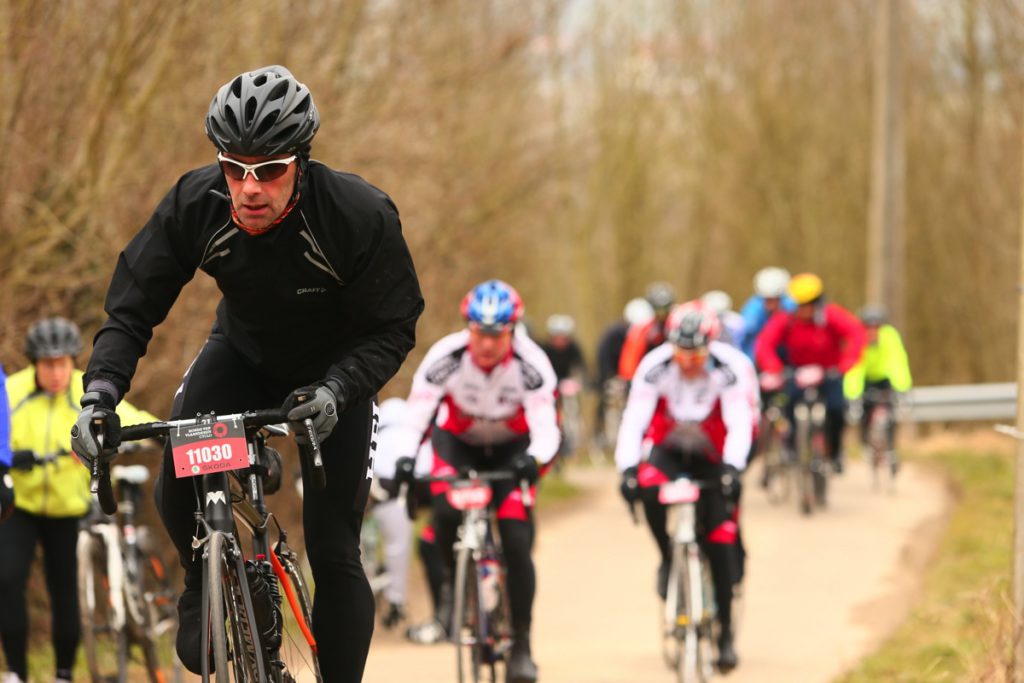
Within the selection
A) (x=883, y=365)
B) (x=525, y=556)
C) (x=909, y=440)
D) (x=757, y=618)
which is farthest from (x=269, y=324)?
(x=909, y=440)

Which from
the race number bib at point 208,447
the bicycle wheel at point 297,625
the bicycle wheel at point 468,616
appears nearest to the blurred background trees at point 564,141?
the bicycle wheel at point 468,616

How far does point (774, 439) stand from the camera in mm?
18172

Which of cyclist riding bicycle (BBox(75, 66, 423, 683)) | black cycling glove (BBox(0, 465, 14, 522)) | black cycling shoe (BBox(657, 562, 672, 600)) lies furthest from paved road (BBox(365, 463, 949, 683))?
cyclist riding bicycle (BBox(75, 66, 423, 683))

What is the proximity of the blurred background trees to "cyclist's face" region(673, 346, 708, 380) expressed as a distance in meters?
3.51

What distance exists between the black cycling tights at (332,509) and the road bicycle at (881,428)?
45.1ft

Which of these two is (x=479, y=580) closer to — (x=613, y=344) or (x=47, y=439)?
(x=47, y=439)

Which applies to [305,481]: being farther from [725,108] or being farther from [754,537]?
[725,108]

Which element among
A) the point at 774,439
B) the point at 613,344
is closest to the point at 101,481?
the point at 774,439

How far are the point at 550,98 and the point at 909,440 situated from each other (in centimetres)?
788

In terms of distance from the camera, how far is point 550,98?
89.4 ft

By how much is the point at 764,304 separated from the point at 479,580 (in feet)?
34.5

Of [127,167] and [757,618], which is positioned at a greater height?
[127,167]

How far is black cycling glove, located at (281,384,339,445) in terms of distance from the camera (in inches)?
184

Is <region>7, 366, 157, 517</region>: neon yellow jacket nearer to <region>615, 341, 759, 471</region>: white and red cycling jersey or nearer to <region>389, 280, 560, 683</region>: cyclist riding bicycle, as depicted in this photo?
<region>389, 280, 560, 683</region>: cyclist riding bicycle
